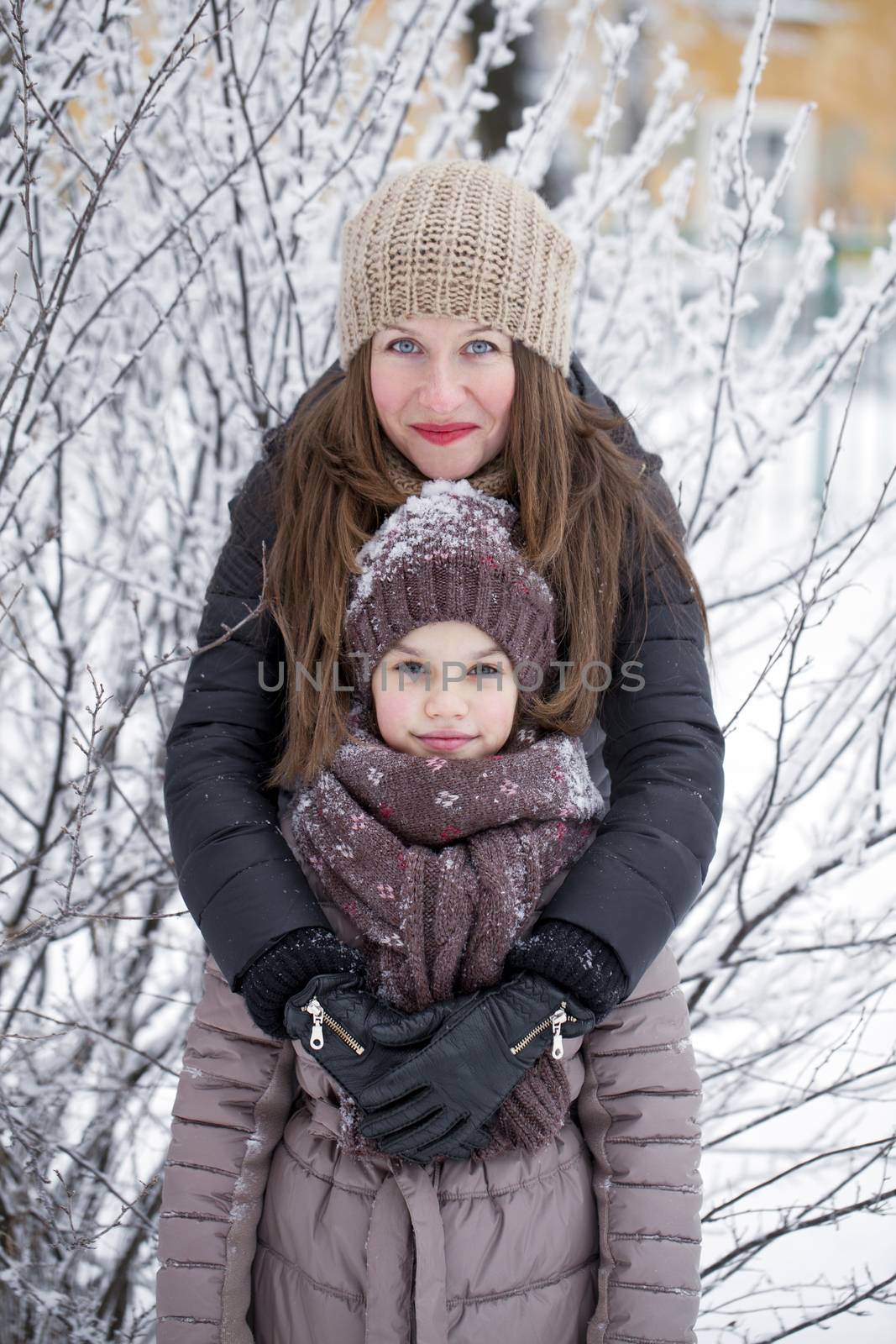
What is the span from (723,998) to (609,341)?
1659mm

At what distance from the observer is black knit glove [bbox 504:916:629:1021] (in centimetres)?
140

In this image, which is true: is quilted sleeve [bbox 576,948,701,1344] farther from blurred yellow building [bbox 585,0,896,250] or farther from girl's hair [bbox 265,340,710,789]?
blurred yellow building [bbox 585,0,896,250]

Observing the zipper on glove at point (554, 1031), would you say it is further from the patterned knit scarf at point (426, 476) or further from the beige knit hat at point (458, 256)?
the beige knit hat at point (458, 256)

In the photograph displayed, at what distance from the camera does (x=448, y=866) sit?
144cm

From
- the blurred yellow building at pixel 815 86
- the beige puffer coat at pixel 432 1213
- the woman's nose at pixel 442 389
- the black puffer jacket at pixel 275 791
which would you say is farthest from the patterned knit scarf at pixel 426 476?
the blurred yellow building at pixel 815 86

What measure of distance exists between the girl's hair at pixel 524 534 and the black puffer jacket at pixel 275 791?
50mm

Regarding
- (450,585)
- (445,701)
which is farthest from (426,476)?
(445,701)

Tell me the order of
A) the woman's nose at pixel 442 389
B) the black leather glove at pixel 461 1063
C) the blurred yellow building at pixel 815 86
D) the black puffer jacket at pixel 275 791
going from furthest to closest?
the blurred yellow building at pixel 815 86 → the woman's nose at pixel 442 389 → the black puffer jacket at pixel 275 791 → the black leather glove at pixel 461 1063

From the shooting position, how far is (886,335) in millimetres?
→ 8883

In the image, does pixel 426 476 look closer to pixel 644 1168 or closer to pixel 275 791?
pixel 275 791

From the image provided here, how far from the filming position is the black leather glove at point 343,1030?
139cm

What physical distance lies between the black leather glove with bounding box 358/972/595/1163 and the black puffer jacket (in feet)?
0.20

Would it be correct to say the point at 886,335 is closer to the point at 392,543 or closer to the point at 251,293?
the point at 251,293

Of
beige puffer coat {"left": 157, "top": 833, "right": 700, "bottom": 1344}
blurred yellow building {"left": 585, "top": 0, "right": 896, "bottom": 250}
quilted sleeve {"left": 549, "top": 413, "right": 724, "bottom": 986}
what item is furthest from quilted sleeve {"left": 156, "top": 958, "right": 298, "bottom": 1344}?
blurred yellow building {"left": 585, "top": 0, "right": 896, "bottom": 250}
